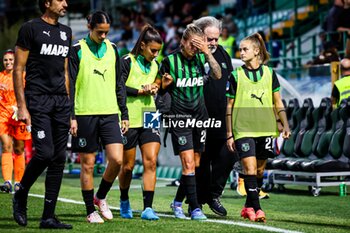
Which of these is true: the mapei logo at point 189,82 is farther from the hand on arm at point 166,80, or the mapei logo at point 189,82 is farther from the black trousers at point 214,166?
the black trousers at point 214,166

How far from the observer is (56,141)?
9.65 meters

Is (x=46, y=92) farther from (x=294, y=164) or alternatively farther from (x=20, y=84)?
(x=294, y=164)

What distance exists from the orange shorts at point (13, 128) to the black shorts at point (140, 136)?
4682mm

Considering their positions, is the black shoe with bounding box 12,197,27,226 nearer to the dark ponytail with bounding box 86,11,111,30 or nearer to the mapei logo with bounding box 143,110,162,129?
the mapei logo with bounding box 143,110,162,129

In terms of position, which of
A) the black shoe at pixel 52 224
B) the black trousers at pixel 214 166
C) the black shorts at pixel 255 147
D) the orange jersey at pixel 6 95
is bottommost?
the black shoe at pixel 52 224

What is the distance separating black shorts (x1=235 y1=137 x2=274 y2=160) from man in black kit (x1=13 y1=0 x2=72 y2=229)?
6.42ft

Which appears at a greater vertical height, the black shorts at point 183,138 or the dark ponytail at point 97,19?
the dark ponytail at point 97,19

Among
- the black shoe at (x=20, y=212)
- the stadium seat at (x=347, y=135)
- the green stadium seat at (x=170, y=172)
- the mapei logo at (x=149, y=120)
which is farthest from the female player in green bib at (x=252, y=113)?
the green stadium seat at (x=170, y=172)

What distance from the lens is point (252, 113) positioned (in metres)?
10.9

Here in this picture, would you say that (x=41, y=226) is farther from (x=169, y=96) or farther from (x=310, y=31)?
(x=310, y=31)

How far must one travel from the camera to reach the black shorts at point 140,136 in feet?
35.3

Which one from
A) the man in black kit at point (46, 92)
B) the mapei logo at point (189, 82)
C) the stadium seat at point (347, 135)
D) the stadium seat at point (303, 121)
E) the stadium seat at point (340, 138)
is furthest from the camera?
the stadium seat at point (303, 121)

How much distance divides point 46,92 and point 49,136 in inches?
16.2

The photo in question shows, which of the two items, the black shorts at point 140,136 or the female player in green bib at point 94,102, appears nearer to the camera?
the female player in green bib at point 94,102
